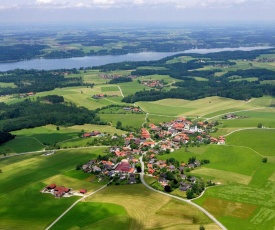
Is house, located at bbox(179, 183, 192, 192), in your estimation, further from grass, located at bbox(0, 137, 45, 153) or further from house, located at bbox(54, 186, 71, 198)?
grass, located at bbox(0, 137, 45, 153)

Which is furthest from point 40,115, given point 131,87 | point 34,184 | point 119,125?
point 131,87

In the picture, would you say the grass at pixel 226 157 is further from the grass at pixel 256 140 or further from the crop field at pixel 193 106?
the crop field at pixel 193 106

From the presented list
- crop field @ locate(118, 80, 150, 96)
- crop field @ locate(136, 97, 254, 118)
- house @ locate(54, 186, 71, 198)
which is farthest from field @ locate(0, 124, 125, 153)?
crop field @ locate(118, 80, 150, 96)

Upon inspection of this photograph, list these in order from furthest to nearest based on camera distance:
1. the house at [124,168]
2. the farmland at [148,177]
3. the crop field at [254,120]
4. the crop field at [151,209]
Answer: the crop field at [254,120]
the house at [124,168]
the farmland at [148,177]
the crop field at [151,209]

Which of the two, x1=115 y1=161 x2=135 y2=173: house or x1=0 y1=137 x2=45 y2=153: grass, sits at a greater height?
x1=115 y1=161 x2=135 y2=173: house

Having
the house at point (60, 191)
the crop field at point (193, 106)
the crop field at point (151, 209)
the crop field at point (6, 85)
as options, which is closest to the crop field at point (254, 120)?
the crop field at point (193, 106)

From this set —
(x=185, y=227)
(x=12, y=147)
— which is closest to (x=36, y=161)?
(x=12, y=147)
